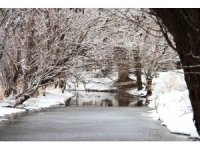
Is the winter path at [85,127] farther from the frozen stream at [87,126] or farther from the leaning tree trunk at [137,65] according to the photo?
the leaning tree trunk at [137,65]

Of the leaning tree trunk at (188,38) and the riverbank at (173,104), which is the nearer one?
the leaning tree trunk at (188,38)

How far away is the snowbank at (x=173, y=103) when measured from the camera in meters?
6.11

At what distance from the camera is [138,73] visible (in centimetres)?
760

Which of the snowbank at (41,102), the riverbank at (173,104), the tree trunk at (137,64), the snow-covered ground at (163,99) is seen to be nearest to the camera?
the riverbank at (173,104)

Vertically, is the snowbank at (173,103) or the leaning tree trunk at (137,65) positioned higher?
the leaning tree trunk at (137,65)

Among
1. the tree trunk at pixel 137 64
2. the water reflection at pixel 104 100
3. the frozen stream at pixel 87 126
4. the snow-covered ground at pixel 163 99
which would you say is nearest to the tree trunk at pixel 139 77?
the tree trunk at pixel 137 64

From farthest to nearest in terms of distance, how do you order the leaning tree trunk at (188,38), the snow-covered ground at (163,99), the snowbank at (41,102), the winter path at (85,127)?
the snowbank at (41,102) < the snow-covered ground at (163,99) < the winter path at (85,127) < the leaning tree trunk at (188,38)

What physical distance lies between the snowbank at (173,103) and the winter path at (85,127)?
0.46ft

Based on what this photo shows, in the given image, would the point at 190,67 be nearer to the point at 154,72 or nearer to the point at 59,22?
the point at 154,72

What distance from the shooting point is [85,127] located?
6.31 metres

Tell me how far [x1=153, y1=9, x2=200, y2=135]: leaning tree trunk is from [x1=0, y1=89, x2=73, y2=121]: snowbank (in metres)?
3.39

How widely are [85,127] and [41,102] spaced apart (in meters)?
3.31

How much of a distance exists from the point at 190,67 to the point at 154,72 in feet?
8.87
